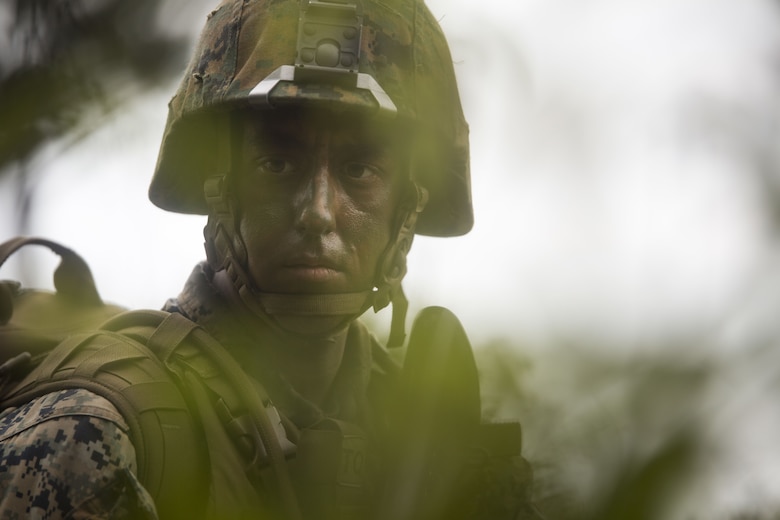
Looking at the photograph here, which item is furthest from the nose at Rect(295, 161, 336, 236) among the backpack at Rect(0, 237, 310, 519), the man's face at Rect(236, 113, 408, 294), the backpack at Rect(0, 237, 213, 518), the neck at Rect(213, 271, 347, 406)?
the backpack at Rect(0, 237, 213, 518)

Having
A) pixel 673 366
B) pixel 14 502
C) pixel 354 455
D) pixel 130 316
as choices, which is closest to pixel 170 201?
pixel 130 316

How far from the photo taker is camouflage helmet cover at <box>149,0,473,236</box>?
2611 millimetres

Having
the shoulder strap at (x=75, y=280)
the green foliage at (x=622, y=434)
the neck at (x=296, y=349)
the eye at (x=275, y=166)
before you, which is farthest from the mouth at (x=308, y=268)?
the green foliage at (x=622, y=434)

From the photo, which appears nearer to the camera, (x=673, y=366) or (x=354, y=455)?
(x=673, y=366)

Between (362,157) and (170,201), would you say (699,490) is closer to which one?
(362,157)

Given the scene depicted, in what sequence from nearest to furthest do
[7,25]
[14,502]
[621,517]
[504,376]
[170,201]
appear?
[621,517] < [7,25] < [504,376] < [14,502] < [170,201]

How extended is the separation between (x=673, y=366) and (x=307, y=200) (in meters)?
1.92

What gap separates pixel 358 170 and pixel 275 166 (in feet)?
0.89

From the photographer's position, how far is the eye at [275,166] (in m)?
2.56

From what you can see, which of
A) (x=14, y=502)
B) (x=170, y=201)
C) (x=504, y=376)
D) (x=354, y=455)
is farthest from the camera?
(x=170, y=201)

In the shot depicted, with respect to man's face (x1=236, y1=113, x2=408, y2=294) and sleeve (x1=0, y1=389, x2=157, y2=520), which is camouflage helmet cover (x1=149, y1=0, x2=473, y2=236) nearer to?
man's face (x1=236, y1=113, x2=408, y2=294)

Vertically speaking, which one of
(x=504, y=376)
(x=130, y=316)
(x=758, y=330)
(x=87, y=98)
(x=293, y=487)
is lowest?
(x=293, y=487)

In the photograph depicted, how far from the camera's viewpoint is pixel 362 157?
263cm

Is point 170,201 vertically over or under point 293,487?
over
